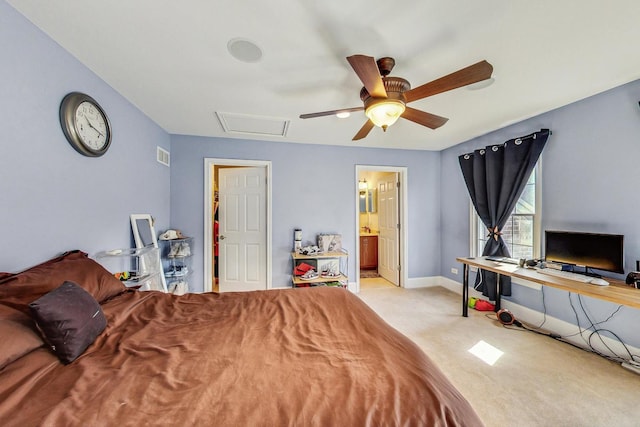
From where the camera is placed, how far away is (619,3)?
1.34 metres

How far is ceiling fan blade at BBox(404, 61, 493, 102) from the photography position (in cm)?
139

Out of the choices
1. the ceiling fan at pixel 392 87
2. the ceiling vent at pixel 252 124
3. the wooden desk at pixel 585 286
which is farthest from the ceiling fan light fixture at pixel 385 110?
the wooden desk at pixel 585 286

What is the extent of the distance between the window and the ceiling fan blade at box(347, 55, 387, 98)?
7.99ft

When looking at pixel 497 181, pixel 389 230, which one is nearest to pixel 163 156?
pixel 389 230

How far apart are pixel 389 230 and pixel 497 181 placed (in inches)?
77.2

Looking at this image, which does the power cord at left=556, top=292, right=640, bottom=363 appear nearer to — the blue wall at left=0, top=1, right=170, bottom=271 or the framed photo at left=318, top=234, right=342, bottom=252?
the framed photo at left=318, top=234, right=342, bottom=252

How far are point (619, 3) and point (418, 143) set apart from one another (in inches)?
102

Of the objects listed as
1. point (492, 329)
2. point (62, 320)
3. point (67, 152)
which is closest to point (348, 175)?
point (492, 329)

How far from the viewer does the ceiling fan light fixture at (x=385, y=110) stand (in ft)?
5.73

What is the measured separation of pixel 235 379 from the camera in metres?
0.91

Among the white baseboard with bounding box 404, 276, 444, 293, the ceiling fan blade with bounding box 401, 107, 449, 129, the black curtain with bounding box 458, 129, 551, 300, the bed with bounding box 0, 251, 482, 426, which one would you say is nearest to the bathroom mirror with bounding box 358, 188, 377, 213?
the white baseboard with bounding box 404, 276, 444, 293

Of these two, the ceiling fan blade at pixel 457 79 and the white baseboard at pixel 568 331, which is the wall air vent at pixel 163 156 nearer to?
the ceiling fan blade at pixel 457 79

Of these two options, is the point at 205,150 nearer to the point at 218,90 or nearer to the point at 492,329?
the point at 218,90

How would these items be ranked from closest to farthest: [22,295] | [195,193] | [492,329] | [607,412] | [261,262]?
[22,295], [607,412], [492,329], [195,193], [261,262]
